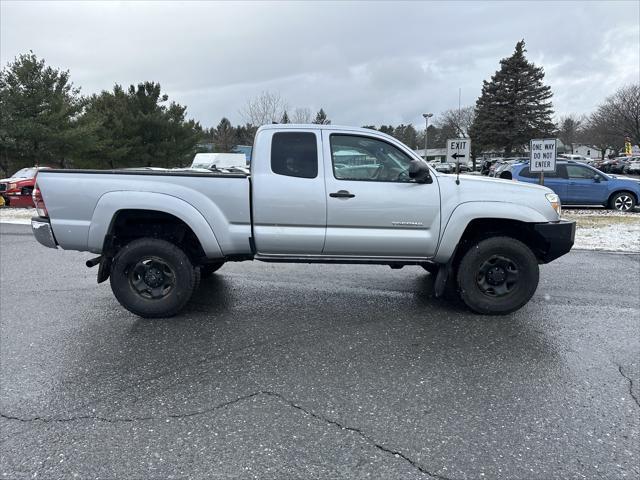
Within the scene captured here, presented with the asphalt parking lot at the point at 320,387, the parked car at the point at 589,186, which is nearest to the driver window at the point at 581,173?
the parked car at the point at 589,186

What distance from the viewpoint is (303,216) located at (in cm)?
469

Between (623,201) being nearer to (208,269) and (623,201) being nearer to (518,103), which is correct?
(208,269)

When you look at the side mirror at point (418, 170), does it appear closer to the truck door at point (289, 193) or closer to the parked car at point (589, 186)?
the truck door at point (289, 193)

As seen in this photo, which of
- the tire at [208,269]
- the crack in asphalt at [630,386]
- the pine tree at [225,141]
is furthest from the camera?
the pine tree at [225,141]

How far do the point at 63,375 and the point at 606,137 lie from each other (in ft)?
261

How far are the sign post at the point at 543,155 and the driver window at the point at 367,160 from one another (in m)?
7.62

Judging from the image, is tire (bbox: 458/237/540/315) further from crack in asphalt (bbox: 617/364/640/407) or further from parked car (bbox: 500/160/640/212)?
parked car (bbox: 500/160/640/212)

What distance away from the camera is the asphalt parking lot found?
2609mm

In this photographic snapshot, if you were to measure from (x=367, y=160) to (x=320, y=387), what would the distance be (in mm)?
2427

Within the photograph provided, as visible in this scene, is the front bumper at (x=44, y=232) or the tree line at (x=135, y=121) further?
the tree line at (x=135, y=121)

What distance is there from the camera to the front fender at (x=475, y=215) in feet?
15.4

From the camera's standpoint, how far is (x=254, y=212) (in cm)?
466

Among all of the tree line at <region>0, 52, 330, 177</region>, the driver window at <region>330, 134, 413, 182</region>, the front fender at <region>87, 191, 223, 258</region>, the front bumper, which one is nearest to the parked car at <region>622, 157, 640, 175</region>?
the tree line at <region>0, 52, 330, 177</region>

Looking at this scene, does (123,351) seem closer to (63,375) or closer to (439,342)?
(63,375)
